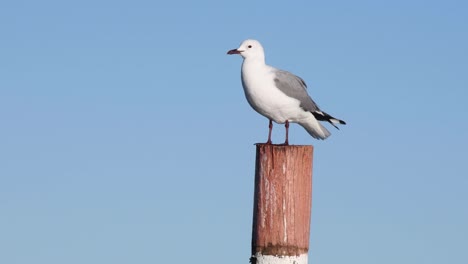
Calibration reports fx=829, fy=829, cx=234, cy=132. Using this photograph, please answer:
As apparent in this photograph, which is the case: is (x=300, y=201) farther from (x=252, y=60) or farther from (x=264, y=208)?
(x=252, y=60)

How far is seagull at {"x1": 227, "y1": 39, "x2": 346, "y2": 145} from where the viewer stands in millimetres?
10766

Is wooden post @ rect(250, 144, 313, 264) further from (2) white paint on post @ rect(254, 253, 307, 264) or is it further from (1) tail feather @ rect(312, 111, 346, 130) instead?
(1) tail feather @ rect(312, 111, 346, 130)

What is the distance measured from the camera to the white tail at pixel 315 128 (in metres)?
11.8

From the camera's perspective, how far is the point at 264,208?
693cm

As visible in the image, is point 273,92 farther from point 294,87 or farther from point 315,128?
point 315,128

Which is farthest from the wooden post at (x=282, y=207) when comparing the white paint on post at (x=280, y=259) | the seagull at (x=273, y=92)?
the seagull at (x=273, y=92)

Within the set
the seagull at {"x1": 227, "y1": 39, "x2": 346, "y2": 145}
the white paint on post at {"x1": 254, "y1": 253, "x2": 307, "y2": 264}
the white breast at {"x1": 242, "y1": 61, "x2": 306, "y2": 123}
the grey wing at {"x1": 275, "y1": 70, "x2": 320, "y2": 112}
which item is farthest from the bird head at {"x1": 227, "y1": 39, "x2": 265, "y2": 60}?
the white paint on post at {"x1": 254, "y1": 253, "x2": 307, "y2": 264}

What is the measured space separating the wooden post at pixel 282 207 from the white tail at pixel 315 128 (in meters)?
4.79

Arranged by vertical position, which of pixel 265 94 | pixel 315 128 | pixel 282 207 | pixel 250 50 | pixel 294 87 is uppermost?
pixel 250 50

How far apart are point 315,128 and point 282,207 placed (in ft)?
16.6

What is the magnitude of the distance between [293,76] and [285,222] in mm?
4650

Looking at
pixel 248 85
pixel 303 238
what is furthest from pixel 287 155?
pixel 248 85

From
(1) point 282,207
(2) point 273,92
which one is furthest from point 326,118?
(1) point 282,207

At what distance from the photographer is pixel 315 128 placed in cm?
1187
